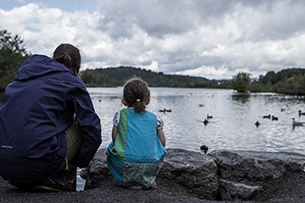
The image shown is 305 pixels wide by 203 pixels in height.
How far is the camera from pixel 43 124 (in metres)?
2.64

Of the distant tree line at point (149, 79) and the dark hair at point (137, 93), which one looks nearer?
the dark hair at point (137, 93)

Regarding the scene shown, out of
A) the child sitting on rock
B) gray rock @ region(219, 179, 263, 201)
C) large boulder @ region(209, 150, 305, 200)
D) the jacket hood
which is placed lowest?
gray rock @ region(219, 179, 263, 201)

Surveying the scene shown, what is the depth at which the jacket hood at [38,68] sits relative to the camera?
2.81 metres

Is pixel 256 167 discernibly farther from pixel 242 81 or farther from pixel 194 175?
pixel 242 81

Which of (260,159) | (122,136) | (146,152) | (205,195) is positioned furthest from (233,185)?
(122,136)

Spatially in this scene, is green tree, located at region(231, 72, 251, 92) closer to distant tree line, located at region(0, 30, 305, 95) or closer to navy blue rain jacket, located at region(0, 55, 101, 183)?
distant tree line, located at region(0, 30, 305, 95)

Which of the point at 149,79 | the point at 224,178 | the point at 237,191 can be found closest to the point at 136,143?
the point at 237,191

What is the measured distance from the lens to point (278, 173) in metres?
4.66

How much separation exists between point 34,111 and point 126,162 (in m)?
1.20

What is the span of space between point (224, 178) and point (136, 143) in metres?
2.28

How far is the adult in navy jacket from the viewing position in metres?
2.58

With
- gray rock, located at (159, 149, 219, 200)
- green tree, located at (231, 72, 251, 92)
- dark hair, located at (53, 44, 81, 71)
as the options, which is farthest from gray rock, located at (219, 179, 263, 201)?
green tree, located at (231, 72, 251, 92)

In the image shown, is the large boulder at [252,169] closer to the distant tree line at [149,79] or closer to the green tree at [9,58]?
the green tree at [9,58]

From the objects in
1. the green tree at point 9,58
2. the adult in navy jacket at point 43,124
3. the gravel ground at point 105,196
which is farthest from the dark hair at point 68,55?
the green tree at point 9,58
